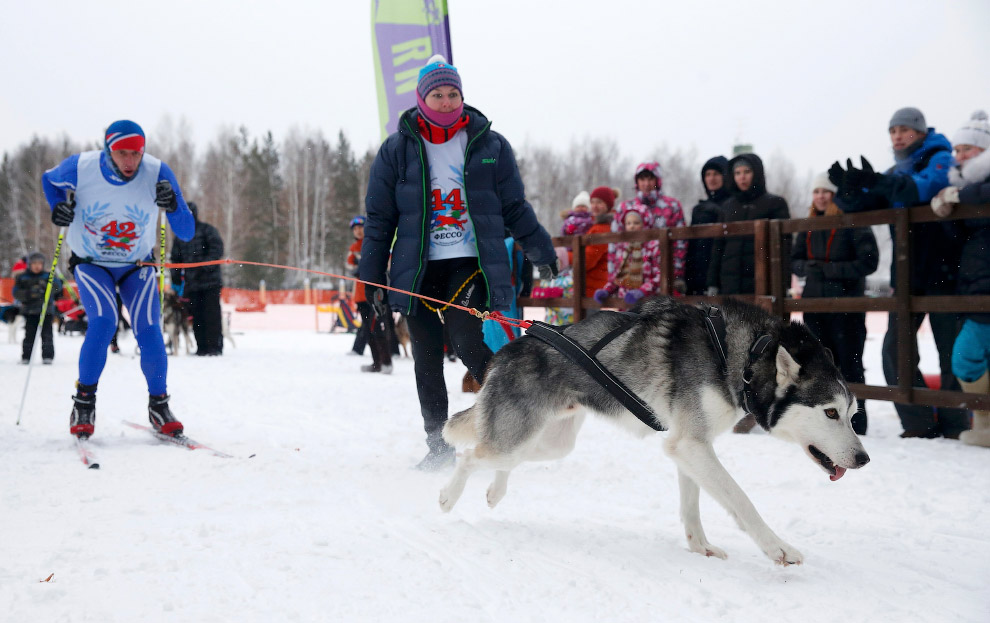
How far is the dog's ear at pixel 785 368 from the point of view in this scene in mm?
2256

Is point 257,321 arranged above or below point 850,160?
below

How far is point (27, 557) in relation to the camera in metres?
2.20

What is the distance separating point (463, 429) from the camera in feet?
9.55

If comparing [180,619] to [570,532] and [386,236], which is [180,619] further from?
[386,236]

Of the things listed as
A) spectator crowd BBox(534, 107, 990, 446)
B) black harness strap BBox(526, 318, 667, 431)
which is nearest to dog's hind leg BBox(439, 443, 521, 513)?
black harness strap BBox(526, 318, 667, 431)

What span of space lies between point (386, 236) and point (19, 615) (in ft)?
7.73

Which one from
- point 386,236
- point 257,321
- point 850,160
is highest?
point 850,160

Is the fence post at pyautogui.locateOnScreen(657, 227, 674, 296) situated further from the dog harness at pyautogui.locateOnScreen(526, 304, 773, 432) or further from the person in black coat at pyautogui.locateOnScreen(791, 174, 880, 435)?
the dog harness at pyautogui.locateOnScreen(526, 304, 773, 432)

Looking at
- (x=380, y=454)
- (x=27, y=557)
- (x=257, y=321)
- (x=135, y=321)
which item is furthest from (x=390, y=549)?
(x=257, y=321)

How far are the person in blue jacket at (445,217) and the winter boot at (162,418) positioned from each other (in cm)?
165

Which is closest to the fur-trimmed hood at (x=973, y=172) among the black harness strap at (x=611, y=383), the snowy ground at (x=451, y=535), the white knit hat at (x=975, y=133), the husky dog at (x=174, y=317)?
the white knit hat at (x=975, y=133)

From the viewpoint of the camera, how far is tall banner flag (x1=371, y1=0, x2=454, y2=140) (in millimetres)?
7375

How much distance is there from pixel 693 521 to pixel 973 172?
3.00 meters

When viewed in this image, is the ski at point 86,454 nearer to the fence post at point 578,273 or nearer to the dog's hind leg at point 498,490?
the dog's hind leg at point 498,490
